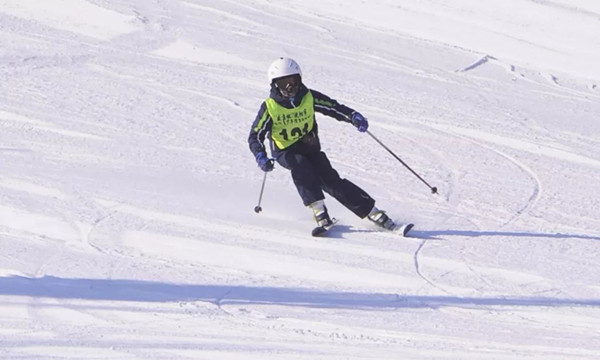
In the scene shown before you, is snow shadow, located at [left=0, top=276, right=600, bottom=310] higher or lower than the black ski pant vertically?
lower

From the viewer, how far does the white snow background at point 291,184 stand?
718cm

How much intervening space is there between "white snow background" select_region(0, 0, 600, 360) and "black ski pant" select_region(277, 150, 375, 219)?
0.24 metres

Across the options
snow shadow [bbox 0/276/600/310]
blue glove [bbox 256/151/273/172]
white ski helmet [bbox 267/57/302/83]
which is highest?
white ski helmet [bbox 267/57/302/83]

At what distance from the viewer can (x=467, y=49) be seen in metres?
15.4

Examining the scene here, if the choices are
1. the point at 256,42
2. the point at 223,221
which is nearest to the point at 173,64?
the point at 256,42

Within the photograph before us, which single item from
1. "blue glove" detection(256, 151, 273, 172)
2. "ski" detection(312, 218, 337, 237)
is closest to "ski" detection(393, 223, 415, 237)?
"ski" detection(312, 218, 337, 237)

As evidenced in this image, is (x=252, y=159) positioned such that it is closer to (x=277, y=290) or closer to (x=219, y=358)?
(x=277, y=290)

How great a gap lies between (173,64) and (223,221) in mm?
5164

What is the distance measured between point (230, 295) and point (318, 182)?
69.5 inches

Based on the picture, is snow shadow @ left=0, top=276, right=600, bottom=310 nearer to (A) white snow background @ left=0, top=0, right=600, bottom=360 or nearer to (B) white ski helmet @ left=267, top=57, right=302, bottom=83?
(A) white snow background @ left=0, top=0, right=600, bottom=360

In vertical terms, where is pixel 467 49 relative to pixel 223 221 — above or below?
above

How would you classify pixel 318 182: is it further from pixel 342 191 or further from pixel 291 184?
pixel 291 184

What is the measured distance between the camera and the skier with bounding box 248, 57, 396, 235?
8992mm

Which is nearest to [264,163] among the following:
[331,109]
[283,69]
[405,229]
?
[283,69]
